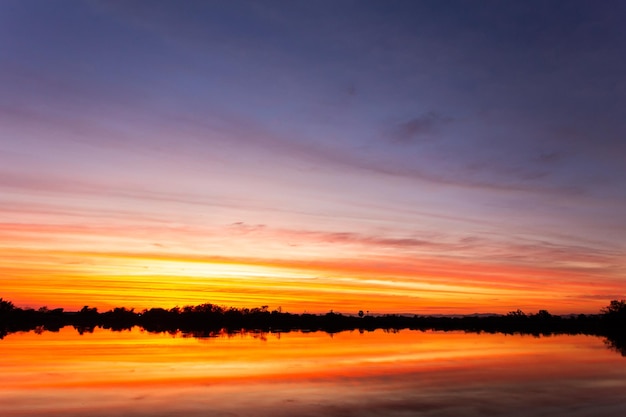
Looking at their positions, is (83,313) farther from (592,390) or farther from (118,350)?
(592,390)

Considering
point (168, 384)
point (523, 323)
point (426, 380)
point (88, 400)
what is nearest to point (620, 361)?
point (426, 380)

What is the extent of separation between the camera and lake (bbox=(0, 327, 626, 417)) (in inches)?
773

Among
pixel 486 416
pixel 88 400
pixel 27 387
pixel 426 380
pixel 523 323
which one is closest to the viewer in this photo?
pixel 486 416

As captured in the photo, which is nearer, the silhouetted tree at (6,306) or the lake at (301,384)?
the lake at (301,384)

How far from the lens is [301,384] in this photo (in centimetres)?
2573

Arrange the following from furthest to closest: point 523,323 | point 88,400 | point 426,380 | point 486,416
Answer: point 523,323
point 426,380
point 88,400
point 486,416

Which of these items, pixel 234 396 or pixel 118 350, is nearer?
pixel 234 396

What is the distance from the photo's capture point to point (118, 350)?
141 ft

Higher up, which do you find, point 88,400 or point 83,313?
point 83,313

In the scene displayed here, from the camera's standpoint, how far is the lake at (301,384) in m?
19.6

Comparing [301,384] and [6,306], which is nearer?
[301,384]

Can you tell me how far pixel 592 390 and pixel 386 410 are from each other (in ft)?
36.6

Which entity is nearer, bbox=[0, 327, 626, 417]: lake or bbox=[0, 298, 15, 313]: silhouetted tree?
bbox=[0, 327, 626, 417]: lake

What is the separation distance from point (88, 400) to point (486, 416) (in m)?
14.2
